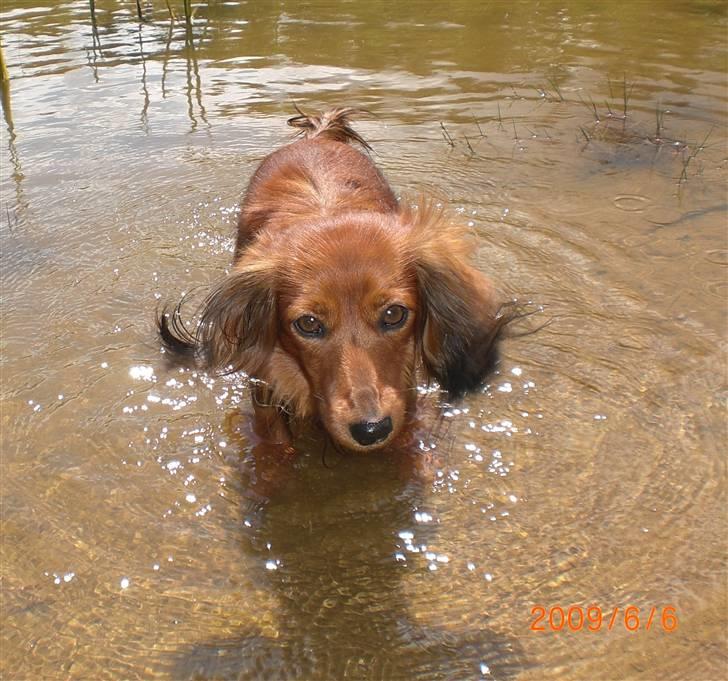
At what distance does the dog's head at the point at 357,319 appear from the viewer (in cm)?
268

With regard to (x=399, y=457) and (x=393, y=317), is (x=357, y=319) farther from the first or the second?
(x=399, y=457)

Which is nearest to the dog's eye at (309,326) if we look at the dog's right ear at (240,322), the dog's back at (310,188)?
the dog's right ear at (240,322)

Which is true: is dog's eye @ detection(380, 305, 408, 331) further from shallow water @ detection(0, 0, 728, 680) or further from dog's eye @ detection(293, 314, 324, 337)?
shallow water @ detection(0, 0, 728, 680)

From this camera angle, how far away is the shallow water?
8.61 ft

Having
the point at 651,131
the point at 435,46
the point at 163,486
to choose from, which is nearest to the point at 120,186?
the point at 163,486

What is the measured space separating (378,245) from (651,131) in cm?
442

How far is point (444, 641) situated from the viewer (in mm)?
2592

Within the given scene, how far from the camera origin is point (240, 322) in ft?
10.1
